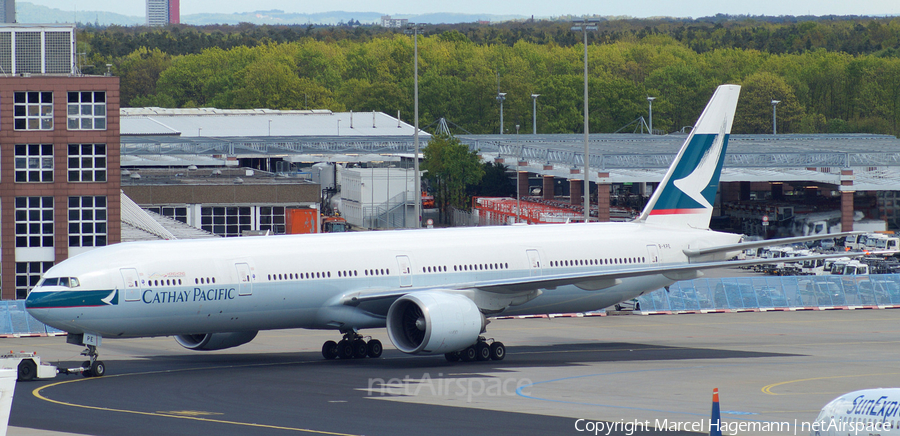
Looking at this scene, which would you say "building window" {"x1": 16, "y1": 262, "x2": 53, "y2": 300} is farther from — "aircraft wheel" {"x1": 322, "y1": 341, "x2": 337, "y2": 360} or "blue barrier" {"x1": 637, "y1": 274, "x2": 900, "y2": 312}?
"blue barrier" {"x1": 637, "y1": 274, "x2": 900, "y2": 312}

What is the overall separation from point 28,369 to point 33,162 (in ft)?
83.4

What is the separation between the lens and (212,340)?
38844 mm

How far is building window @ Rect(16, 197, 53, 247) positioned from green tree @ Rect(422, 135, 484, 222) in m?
61.8

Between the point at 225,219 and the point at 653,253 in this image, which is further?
the point at 225,219

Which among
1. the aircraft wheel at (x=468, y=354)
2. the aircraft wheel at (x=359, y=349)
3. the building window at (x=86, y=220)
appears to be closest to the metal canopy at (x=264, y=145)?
the building window at (x=86, y=220)

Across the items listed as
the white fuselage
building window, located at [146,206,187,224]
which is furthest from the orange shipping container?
the white fuselage

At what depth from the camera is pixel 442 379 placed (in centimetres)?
3381

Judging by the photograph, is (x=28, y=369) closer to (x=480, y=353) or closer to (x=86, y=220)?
(x=480, y=353)

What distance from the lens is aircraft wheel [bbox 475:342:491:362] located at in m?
37.8

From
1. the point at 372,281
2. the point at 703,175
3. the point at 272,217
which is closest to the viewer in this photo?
the point at 372,281

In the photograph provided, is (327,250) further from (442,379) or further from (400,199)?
(400,199)

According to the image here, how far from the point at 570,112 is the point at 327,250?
15244 cm

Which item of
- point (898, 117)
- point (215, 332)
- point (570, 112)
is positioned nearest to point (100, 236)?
point (215, 332)

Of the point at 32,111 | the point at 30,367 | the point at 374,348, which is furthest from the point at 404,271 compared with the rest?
the point at 32,111
